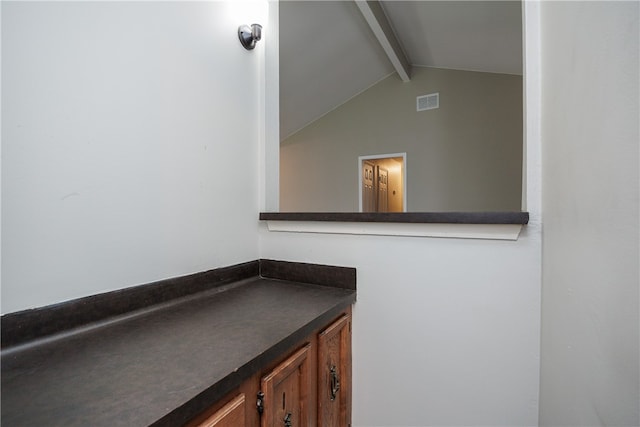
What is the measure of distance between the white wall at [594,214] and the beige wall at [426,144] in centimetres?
350

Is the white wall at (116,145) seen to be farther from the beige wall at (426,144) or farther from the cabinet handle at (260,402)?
the beige wall at (426,144)

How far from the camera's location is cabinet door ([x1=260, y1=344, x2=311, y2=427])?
657 mm

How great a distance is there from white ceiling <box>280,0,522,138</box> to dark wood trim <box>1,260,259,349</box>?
262 centimetres

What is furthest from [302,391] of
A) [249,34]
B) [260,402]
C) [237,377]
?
[249,34]

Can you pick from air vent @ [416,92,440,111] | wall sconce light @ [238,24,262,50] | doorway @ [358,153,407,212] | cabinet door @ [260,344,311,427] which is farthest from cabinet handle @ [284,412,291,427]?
air vent @ [416,92,440,111]

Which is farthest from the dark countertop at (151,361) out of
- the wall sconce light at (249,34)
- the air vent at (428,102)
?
the air vent at (428,102)

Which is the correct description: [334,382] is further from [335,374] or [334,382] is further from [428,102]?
[428,102]

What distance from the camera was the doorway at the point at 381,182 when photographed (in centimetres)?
458

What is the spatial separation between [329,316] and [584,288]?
0.62 meters

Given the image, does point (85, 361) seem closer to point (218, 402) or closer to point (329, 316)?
point (218, 402)

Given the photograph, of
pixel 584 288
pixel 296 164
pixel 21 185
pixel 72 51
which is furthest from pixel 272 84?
pixel 296 164

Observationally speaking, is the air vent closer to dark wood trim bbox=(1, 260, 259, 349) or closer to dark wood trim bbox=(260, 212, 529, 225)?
dark wood trim bbox=(260, 212, 529, 225)

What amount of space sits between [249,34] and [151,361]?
1222mm

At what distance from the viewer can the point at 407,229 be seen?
3.19ft
